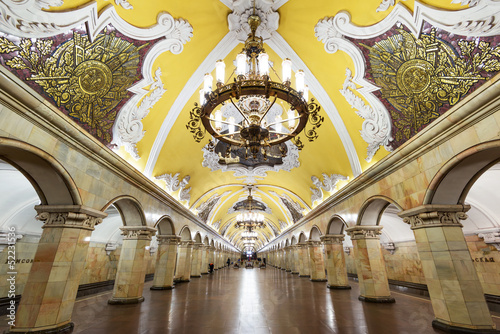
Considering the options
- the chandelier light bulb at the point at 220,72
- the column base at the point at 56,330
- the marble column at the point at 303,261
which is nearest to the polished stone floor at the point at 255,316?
the column base at the point at 56,330

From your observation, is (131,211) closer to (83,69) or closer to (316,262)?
(83,69)

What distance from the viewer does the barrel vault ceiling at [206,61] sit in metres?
3.84

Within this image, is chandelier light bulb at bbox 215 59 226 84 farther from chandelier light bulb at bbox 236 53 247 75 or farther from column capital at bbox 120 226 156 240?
column capital at bbox 120 226 156 240

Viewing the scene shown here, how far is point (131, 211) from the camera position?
669 centimetres

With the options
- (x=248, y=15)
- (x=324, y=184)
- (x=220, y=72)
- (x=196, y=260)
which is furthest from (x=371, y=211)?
(x=196, y=260)

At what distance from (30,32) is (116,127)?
2333 mm

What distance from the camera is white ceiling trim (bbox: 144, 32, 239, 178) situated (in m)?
5.32

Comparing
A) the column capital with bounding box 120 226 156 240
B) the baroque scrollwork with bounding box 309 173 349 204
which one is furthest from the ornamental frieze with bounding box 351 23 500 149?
the column capital with bounding box 120 226 156 240

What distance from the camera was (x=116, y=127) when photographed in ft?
17.4

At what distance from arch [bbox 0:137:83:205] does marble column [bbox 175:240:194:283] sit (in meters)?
8.20

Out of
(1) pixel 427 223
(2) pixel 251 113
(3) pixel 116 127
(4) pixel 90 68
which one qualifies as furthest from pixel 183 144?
(1) pixel 427 223

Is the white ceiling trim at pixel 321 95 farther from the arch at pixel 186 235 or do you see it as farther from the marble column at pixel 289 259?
the marble column at pixel 289 259

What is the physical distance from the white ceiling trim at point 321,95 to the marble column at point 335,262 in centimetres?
362

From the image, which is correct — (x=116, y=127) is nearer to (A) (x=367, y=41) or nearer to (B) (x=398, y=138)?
(A) (x=367, y=41)
